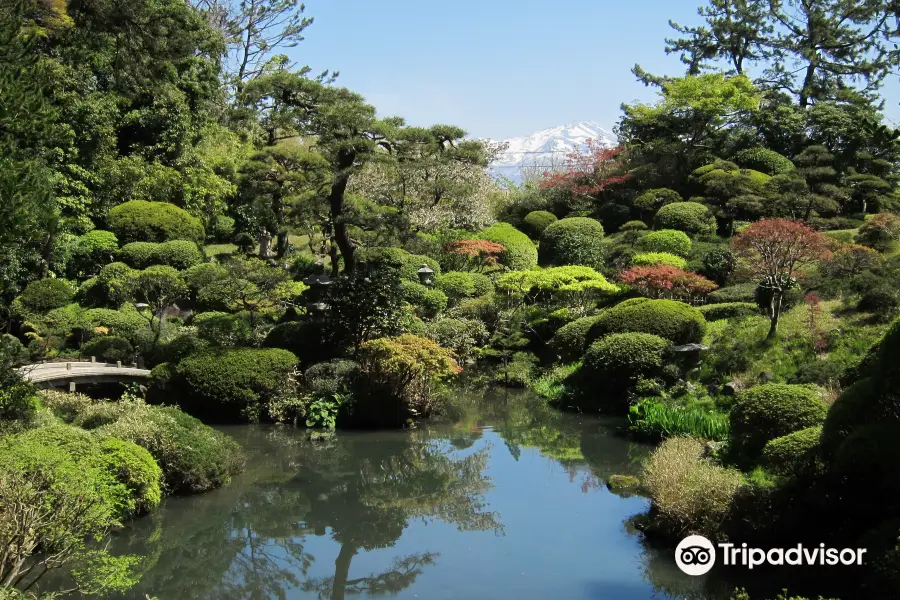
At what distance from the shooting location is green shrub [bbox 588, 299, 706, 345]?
15.2 meters

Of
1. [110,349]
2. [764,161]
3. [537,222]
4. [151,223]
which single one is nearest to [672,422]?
[110,349]

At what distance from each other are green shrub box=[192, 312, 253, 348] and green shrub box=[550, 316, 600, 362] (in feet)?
20.7

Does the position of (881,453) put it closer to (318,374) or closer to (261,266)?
(318,374)

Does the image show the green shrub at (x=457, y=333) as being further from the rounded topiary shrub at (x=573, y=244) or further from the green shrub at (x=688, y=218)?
the green shrub at (x=688, y=218)

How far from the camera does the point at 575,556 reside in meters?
8.68

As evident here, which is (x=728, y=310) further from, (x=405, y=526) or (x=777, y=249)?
(x=405, y=526)

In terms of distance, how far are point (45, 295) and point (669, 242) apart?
1516 cm

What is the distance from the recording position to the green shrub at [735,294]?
1761cm

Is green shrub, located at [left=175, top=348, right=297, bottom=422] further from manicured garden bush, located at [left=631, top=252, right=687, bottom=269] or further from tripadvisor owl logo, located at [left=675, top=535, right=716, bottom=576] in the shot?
manicured garden bush, located at [left=631, top=252, right=687, bottom=269]

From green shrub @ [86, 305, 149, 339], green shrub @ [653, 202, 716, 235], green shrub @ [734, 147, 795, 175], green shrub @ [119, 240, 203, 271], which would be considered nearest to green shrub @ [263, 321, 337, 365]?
green shrub @ [86, 305, 149, 339]

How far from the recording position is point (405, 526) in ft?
32.7

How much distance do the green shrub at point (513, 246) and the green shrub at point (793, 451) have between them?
Answer: 14648 mm

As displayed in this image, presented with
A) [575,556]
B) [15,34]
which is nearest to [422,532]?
[575,556]

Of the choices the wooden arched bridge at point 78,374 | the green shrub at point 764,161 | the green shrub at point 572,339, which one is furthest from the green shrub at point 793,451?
the green shrub at point 764,161
